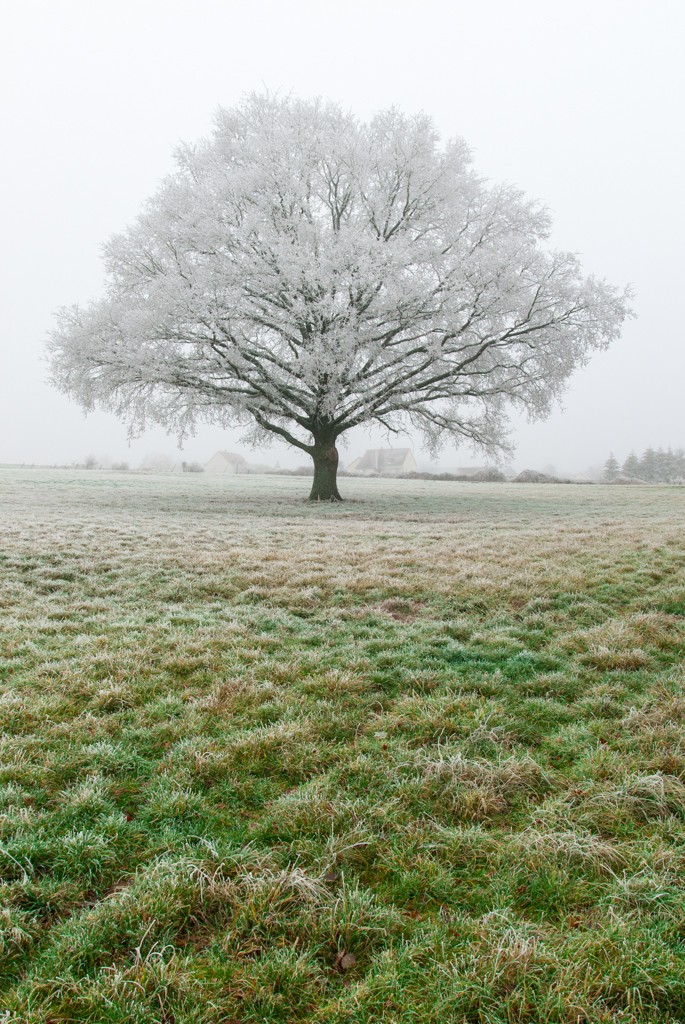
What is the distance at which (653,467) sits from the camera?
7300 cm

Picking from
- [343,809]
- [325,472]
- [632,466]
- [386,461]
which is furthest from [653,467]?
[343,809]

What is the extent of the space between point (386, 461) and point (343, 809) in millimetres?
87842

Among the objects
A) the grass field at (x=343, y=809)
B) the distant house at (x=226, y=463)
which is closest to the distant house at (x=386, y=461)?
the distant house at (x=226, y=463)

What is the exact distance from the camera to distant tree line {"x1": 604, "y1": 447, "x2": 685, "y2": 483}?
71438mm

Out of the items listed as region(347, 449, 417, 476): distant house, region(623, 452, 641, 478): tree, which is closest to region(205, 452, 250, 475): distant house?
region(347, 449, 417, 476): distant house

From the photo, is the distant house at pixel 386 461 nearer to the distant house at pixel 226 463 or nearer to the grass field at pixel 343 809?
the distant house at pixel 226 463

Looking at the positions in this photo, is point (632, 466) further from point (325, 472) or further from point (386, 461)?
point (325, 472)

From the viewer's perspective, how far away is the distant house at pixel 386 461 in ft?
292

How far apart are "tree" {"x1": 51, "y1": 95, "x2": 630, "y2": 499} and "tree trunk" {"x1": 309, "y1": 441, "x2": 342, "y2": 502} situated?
10cm

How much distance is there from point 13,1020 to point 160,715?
8.41 ft

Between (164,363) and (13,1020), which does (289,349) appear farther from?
(13,1020)

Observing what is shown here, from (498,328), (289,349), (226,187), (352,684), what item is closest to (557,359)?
(498,328)

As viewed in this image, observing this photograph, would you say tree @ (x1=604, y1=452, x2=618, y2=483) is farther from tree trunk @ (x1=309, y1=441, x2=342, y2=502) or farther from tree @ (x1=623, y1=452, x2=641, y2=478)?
tree trunk @ (x1=309, y1=441, x2=342, y2=502)

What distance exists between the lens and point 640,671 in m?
5.54
